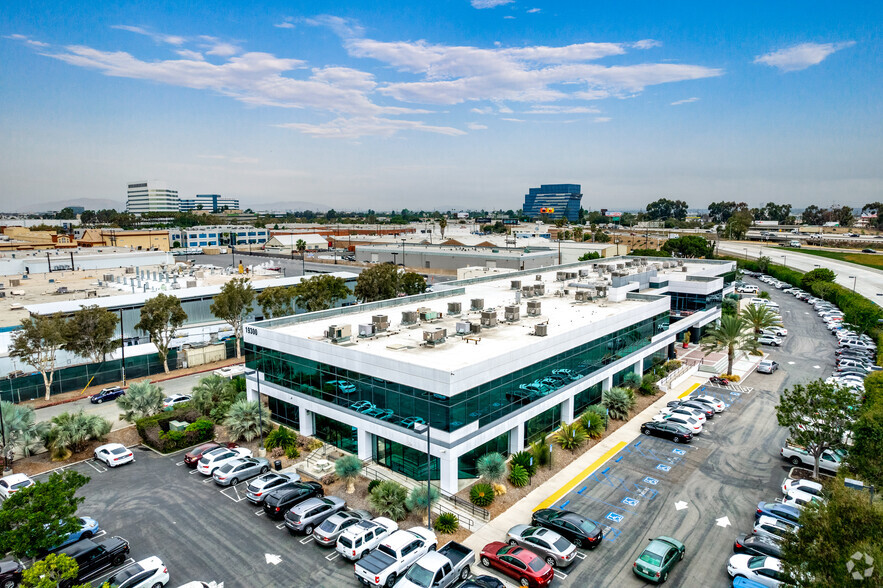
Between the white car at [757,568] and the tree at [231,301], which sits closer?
the white car at [757,568]

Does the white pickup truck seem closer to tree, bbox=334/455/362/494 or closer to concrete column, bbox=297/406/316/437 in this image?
tree, bbox=334/455/362/494

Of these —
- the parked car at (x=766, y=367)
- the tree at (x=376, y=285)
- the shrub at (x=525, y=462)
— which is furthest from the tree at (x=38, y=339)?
the parked car at (x=766, y=367)

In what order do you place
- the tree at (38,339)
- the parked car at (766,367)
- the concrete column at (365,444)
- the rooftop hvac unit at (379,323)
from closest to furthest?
the concrete column at (365,444), the rooftop hvac unit at (379,323), the tree at (38,339), the parked car at (766,367)

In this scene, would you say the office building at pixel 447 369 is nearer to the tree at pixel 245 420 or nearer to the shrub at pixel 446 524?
the tree at pixel 245 420

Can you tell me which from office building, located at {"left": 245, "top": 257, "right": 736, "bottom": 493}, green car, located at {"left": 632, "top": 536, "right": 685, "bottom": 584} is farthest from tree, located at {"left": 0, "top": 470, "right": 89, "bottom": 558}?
green car, located at {"left": 632, "top": 536, "right": 685, "bottom": 584}

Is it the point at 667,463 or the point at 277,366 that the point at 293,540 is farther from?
the point at 667,463

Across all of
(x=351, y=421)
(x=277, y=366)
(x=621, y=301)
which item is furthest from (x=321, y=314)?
(x=621, y=301)

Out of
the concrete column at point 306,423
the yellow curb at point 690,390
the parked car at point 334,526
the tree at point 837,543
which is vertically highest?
the tree at point 837,543
